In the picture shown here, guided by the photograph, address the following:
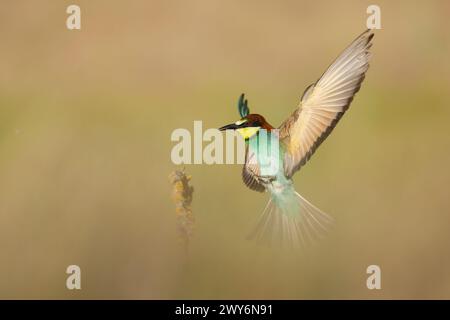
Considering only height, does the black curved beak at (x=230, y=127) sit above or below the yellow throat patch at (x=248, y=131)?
above

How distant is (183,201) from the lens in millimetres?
1726

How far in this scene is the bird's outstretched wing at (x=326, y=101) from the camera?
5.50 feet

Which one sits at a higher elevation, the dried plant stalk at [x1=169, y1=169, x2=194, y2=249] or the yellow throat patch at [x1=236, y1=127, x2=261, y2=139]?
the yellow throat patch at [x1=236, y1=127, x2=261, y2=139]

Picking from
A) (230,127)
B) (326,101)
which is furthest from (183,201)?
(326,101)

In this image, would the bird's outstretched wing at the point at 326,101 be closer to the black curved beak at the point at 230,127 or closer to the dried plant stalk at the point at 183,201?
the black curved beak at the point at 230,127

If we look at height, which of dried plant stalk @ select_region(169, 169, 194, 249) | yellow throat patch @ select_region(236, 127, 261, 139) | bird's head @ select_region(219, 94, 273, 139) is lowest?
dried plant stalk @ select_region(169, 169, 194, 249)

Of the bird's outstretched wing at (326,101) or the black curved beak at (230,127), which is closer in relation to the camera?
the bird's outstretched wing at (326,101)

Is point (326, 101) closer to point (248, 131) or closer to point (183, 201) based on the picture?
point (248, 131)

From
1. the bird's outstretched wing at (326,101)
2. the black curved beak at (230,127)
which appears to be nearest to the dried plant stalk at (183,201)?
the black curved beak at (230,127)

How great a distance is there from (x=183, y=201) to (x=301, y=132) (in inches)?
12.8

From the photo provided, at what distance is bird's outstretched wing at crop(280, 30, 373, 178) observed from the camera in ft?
5.50

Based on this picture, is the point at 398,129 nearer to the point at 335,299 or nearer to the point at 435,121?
the point at 435,121

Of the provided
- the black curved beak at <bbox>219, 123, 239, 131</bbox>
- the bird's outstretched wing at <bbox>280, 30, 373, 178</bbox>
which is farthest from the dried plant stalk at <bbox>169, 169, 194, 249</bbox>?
the bird's outstretched wing at <bbox>280, 30, 373, 178</bbox>

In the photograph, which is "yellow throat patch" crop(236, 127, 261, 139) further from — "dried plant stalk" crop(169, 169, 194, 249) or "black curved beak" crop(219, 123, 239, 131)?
"dried plant stalk" crop(169, 169, 194, 249)
